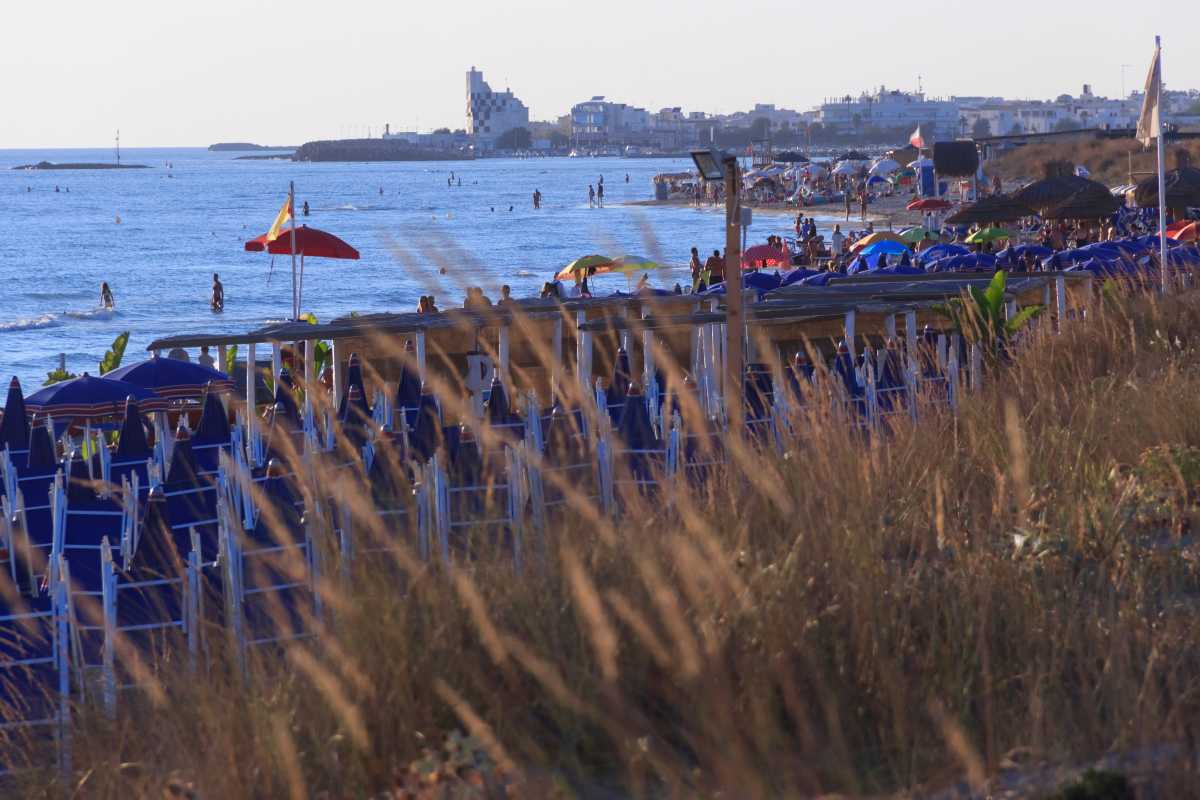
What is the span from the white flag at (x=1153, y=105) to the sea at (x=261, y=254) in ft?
12.7

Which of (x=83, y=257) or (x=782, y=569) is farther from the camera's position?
(x=83, y=257)

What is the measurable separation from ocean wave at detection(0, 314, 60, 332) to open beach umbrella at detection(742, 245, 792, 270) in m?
22.9

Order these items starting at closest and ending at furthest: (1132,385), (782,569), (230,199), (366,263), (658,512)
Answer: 1. (782,569)
2. (658,512)
3. (1132,385)
4. (366,263)
5. (230,199)

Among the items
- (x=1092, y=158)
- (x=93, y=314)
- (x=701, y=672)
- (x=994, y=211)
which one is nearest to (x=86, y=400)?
(x=701, y=672)

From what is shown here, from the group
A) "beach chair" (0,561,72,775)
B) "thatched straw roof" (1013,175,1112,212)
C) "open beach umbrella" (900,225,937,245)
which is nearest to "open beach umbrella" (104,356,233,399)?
"beach chair" (0,561,72,775)

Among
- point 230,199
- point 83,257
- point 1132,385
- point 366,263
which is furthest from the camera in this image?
point 230,199

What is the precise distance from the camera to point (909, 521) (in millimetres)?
4797

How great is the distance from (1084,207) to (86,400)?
1917 cm

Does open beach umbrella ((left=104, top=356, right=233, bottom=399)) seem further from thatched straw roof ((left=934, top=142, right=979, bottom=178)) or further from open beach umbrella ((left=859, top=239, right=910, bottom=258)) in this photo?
thatched straw roof ((left=934, top=142, right=979, bottom=178))

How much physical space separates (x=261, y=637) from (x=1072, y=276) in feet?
31.2

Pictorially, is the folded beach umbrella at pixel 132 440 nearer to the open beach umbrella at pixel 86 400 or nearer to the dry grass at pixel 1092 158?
the open beach umbrella at pixel 86 400

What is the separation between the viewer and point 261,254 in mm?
62375

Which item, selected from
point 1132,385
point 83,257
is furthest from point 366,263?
point 1132,385

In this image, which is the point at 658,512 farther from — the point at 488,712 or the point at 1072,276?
the point at 1072,276
